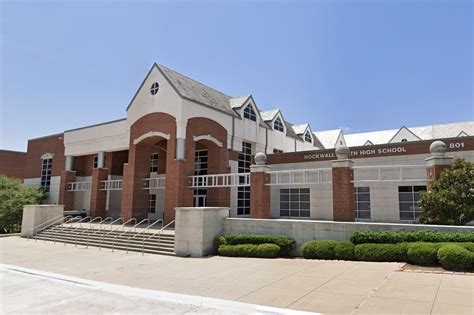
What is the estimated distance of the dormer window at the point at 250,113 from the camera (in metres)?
28.4

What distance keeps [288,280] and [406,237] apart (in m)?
5.08

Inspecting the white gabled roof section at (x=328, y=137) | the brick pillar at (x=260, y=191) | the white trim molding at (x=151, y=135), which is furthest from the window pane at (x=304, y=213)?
the white gabled roof section at (x=328, y=137)

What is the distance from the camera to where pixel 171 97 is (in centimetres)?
2341

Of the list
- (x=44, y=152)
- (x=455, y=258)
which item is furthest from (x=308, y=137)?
(x=455, y=258)

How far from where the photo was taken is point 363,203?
21.0 metres

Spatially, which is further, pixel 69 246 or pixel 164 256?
pixel 69 246

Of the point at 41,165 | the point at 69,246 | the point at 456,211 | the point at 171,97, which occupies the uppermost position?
the point at 171,97

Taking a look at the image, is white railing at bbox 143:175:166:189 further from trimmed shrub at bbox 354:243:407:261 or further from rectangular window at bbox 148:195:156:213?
trimmed shrub at bbox 354:243:407:261

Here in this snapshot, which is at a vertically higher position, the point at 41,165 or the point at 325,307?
the point at 41,165

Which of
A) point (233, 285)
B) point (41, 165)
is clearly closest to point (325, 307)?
point (233, 285)

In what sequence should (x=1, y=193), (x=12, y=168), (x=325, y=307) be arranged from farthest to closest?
(x=12, y=168) < (x=1, y=193) < (x=325, y=307)

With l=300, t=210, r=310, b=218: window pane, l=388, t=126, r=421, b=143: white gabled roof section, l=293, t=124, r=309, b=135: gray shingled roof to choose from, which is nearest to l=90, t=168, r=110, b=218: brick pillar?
l=300, t=210, r=310, b=218: window pane

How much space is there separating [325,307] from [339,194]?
349 inches

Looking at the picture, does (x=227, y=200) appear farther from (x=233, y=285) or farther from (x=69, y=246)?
(x=233, y=285)
